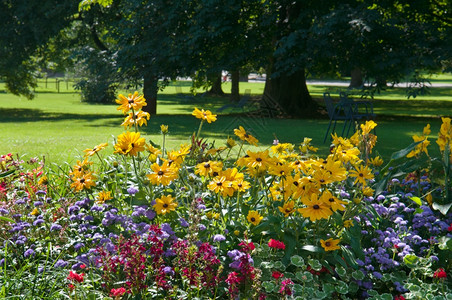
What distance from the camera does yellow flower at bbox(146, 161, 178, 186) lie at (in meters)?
3.13

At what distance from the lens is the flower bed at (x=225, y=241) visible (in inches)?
108

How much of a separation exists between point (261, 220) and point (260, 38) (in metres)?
12.3

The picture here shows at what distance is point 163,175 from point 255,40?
12.0 metres

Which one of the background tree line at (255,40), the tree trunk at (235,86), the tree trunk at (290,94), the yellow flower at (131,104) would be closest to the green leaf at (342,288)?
the yellow flower at (131,104)

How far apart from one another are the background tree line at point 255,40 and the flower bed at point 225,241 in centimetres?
951

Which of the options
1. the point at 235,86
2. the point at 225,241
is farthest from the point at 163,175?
the point at 235,86

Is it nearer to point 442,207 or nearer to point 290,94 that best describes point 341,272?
point 442,207

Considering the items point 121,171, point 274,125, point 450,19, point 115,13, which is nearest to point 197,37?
point 274,125

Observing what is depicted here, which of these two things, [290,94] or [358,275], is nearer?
[358,275]

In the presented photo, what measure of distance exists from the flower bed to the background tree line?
951cm

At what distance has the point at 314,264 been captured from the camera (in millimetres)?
2842

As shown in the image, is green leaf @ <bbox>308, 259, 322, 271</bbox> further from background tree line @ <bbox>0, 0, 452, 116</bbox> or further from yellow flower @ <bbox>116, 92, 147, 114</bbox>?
background tree line @ <bbox>0, 0, 452, 116</bbox>

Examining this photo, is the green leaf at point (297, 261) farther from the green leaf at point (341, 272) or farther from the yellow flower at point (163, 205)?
the yellow flower at point (163, 205)

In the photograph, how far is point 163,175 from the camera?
3.16 metres
